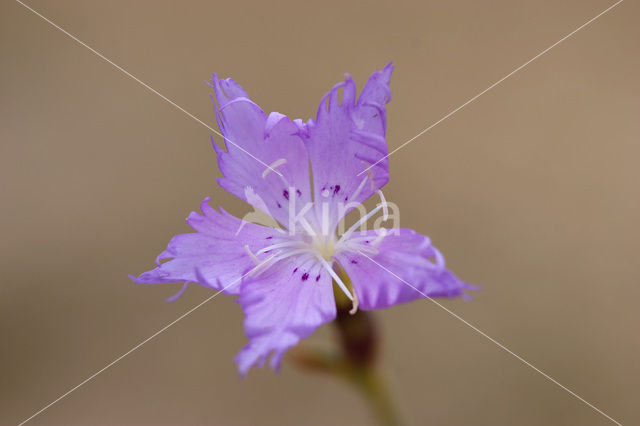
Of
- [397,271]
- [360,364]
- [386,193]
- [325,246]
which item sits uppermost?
[386,193]

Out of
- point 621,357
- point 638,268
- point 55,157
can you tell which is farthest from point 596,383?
point 55,157

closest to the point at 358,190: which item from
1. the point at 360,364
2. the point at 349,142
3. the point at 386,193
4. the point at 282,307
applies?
the point at 349,142

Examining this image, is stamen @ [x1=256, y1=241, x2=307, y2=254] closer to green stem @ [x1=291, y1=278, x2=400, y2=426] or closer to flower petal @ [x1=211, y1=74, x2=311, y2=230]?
flower petal @ [x1=211, y1=74, x2=311, y2=230]

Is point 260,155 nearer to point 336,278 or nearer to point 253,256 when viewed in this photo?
point 253,256

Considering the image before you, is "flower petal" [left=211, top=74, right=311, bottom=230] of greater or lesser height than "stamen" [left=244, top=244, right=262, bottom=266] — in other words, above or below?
above

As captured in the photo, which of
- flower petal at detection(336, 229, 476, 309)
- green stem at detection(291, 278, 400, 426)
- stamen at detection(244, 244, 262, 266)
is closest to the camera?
flower petal at detection(336, 229, 476, 309)

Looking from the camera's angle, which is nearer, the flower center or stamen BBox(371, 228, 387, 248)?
stamen BBox(371, 228, 387, 248)

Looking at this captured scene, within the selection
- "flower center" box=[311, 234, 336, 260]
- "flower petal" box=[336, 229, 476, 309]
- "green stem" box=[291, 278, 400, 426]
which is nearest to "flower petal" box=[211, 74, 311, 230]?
"flower center" box=[311, 234, 336, 260]
